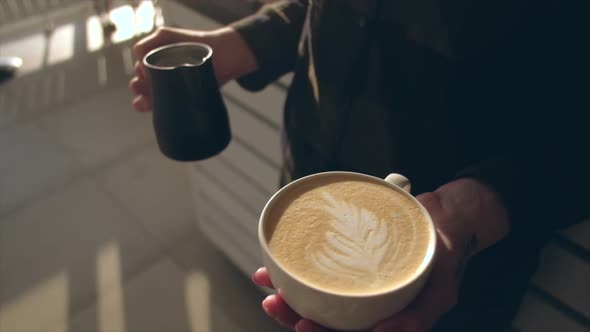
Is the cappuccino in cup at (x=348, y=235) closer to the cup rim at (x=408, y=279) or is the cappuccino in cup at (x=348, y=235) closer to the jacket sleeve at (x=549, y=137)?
the cup rim at (x=408, y=279)

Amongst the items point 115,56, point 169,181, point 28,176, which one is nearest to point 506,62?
point 169,181

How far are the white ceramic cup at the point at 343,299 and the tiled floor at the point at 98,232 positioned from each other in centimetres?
114

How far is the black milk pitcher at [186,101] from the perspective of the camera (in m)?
0.70

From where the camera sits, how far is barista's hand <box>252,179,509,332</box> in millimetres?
477

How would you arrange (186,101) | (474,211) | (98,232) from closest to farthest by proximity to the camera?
(474,211) → (186,101) → (98,232)

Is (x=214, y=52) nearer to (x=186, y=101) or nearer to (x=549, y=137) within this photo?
(x=186, y=101)

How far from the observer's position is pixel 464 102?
60cm

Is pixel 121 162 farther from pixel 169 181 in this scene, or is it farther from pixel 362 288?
pixel 362 288

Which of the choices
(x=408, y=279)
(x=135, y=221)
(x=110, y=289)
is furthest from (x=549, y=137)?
(x=135, y=221)

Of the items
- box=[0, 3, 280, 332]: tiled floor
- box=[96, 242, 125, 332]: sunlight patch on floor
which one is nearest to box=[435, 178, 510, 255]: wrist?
box=[0, 3, 280, 332]: tiled floor

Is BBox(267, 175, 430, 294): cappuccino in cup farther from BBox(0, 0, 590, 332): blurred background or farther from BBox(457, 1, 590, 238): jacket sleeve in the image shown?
BBox(0, 0, 590, 332): blurred background

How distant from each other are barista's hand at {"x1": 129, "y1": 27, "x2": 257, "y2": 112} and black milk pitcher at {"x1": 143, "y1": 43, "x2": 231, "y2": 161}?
46 mm

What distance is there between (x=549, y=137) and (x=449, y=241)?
176 mm

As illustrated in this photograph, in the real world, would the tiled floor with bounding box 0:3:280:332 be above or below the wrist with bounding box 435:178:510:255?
below
